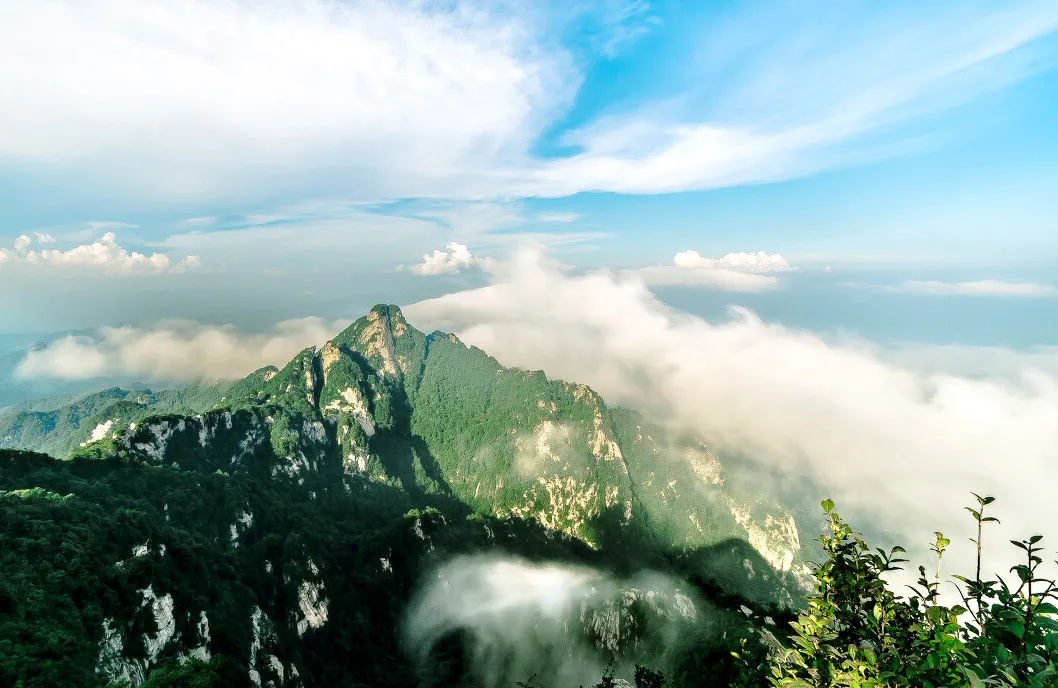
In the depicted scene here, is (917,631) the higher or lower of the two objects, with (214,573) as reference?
higher

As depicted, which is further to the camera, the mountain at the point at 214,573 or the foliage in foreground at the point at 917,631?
the mountain at the point at 214,573

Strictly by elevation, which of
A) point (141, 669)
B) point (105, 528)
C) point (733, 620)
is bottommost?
point (733, 620)

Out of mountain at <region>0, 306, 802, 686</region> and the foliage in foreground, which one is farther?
mountain at <region>0, 306, 802, 686</region>

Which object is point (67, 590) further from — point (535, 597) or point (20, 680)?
point (535, 597)

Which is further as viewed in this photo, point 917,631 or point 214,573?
point 214,573

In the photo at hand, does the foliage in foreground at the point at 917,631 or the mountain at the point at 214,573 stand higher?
the foliage in foreground at the point at 917,631

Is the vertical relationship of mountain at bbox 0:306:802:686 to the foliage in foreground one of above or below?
below

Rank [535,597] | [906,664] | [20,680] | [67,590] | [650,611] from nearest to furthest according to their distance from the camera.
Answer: [906,664] → [20,680] → [67,590] → [650,611] → [535,597]

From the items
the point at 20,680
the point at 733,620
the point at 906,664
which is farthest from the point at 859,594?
the point at 733,620
